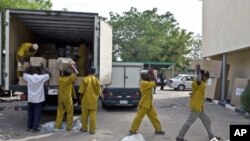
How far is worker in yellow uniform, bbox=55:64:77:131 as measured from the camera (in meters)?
10.4

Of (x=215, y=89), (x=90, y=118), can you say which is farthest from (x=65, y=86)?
(x=215, y=89)

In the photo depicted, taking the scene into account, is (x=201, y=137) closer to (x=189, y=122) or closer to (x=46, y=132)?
(x=189, y=122)

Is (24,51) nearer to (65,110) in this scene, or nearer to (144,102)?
(65,110)

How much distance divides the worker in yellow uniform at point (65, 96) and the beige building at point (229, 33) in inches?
313

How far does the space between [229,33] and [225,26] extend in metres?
0.90

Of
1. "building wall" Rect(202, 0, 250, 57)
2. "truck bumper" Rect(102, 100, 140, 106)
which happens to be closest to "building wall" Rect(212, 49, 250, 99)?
"building wall" Rect(202, 0, 250, 57)

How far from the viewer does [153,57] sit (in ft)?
155

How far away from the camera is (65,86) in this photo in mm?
10430

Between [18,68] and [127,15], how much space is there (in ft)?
118

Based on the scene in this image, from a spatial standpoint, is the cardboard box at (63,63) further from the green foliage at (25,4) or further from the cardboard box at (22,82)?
the green foliage at (25,4)

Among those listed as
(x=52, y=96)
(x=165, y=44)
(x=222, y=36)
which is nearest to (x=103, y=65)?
(x=52, y=96)

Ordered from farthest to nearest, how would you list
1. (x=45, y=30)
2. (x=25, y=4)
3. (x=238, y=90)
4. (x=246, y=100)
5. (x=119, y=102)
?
(x=25, y=4) < (x=238, y=90) < (x=119, y=102) < (x=246, y=100) < (x=45, y=30)

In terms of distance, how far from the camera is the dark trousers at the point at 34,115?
1043 centimetres

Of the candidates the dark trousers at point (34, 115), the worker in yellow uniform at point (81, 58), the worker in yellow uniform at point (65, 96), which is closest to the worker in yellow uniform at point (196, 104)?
the worker in yellow uniform at point (65, 96)
